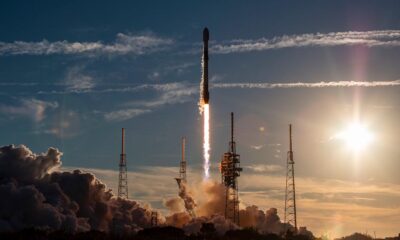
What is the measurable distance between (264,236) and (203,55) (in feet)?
151

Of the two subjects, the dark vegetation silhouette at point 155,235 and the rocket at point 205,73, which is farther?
the rocket at point 205,73

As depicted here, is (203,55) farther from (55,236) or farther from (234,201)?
(55,236)

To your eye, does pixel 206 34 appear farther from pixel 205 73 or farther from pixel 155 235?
pixel 155 235

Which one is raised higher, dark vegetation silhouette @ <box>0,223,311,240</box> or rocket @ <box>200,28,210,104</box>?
rocket @ <box>200,28,210,104</box>

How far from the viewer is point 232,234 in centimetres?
16762

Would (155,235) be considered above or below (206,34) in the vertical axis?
below

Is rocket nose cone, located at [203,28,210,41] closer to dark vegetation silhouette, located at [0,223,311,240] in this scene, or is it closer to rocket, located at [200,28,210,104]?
rocket, located at [200,28,210,104]

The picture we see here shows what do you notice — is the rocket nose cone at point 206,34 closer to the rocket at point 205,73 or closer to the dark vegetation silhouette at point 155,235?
the rocket at point 205,73

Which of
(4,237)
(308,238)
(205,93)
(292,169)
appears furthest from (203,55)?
(4,237)

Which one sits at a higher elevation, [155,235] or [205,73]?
[205,73]

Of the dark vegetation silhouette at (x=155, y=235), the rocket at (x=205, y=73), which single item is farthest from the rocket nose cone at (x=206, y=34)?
the dark vegetation silhouette at (x=155, y=235)

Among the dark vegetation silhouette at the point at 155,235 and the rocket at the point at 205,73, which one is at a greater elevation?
the rocket at the point at 205,73

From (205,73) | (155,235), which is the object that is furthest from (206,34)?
(155,235)

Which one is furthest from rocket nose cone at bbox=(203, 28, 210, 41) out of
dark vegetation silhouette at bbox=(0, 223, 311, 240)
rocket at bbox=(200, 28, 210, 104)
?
dark vegetation silhouette at bbox=(0, 223, 311, 240)
